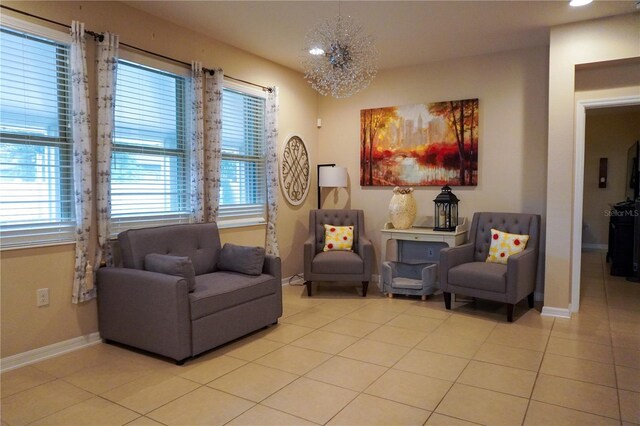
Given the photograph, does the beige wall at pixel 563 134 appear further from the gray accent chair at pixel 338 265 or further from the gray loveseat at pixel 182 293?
the gray loveseat at pixel 182 293

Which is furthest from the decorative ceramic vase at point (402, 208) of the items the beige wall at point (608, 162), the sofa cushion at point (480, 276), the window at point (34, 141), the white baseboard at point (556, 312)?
the beige wall at point (608, 162)

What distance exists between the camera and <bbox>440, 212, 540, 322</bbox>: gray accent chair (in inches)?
152

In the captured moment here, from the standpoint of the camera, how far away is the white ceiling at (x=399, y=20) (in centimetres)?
354

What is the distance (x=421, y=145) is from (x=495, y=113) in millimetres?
884

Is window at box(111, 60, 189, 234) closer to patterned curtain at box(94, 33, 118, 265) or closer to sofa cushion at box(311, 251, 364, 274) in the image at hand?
patterned curtain at box(94, 33, 118, 265)

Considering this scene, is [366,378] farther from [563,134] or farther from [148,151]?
[563,134]

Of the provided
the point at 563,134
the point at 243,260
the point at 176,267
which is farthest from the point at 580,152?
the point at 176,267

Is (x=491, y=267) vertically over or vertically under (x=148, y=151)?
under

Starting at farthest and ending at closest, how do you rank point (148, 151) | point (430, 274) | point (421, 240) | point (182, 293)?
point (421, 240), point (430, 274), point (148, 151), point (182, 293)

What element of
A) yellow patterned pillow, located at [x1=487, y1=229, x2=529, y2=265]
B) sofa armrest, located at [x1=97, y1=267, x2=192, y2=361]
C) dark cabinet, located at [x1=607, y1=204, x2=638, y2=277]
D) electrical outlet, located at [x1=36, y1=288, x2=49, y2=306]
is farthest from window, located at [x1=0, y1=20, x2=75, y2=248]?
dark cabinet, located at [x1=607, y1=204, x2=638, y2=277]

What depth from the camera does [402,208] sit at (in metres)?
5.00

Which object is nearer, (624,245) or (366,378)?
(366,378)

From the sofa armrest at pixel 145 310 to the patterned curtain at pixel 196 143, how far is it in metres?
1.09

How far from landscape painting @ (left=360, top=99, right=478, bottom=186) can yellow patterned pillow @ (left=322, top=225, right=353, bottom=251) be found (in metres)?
0.84
